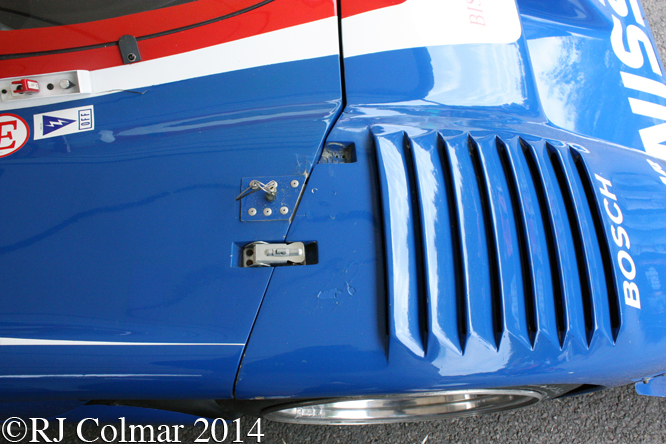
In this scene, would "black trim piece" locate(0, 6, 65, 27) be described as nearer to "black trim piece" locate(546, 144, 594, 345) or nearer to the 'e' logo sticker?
the 'e' logo sticker

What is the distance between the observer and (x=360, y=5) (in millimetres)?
1338

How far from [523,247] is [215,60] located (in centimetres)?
93

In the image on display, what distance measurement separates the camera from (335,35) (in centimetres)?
130

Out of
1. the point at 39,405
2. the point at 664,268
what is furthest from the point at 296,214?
the point at 664,268

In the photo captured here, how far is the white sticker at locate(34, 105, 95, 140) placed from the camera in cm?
123

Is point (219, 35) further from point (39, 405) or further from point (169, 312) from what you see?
point (39, 405)

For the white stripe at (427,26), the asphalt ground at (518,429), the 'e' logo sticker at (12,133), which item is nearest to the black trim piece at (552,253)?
the white stripe at (427,26)

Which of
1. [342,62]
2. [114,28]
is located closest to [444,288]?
[342,62]

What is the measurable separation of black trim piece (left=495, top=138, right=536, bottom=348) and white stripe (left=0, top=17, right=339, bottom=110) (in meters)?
0.56

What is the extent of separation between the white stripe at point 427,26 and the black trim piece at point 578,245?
44 cm

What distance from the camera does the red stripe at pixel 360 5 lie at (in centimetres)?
133

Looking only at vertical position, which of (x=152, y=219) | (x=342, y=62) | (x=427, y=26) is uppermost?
(x=427, y=26)

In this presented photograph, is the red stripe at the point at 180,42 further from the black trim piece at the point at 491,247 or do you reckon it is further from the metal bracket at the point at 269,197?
the black trim piece at the point at 491,247

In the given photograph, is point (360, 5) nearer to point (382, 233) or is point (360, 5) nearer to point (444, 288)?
point (382, 233)
